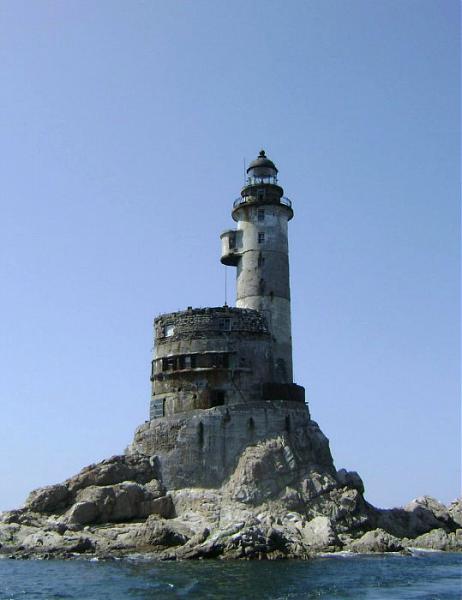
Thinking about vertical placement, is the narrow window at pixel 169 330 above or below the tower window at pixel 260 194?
below

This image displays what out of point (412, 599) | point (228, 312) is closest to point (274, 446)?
point (228, 312)

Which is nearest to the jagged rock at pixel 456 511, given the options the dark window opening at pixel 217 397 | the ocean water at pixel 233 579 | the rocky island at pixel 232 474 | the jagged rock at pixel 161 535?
the rocky island at pixel 232 474

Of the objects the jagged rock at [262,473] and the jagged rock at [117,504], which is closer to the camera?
the jagged rock at [117,504]

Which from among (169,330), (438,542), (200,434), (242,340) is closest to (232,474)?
(200,434)

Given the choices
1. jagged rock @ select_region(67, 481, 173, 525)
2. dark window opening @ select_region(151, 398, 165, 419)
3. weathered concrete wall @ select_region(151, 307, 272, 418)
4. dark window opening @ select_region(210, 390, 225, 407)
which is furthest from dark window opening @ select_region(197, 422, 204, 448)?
jagged rock @ select_region(67, 481, 173, 525)

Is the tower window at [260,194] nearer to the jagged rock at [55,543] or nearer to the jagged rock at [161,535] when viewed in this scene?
the jagged rock at [161,535]

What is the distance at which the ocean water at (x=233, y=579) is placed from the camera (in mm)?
30641

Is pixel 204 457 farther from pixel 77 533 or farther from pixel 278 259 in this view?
Answer: pixel 278 259

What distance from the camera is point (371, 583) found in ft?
110

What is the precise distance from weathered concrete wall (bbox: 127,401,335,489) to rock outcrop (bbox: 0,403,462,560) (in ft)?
0.22

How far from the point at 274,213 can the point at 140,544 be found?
91.6 feet

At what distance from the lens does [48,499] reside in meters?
48.2

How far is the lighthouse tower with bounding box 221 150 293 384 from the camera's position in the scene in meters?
56.9

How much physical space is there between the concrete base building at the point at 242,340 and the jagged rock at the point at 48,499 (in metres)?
8.73
